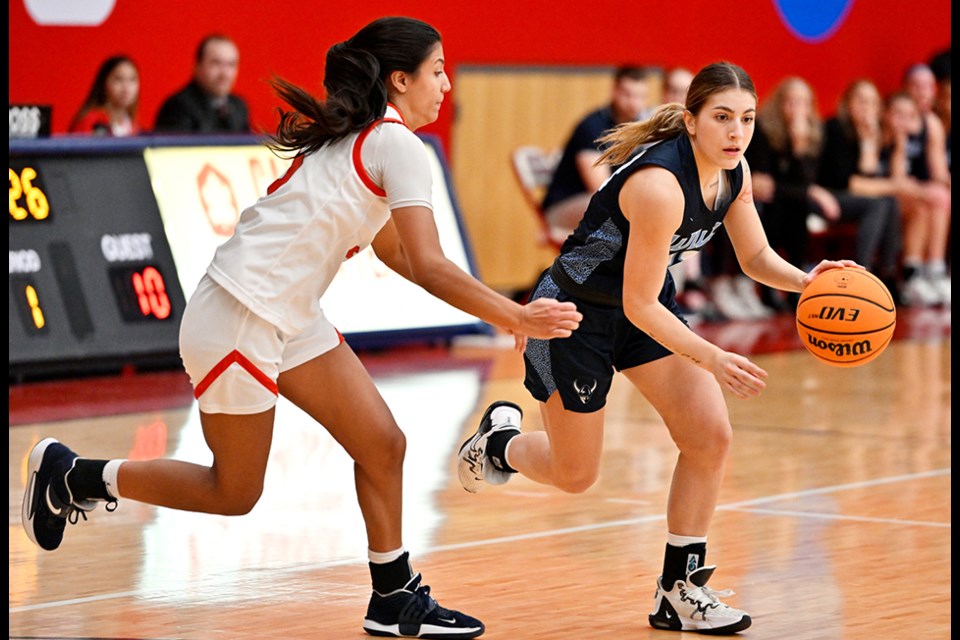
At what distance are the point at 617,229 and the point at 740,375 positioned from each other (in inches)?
32.0

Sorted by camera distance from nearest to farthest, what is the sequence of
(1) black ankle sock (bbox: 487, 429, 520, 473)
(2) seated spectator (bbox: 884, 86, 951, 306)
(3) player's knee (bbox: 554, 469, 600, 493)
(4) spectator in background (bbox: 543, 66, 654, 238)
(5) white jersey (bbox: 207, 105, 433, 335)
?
(5) white jersey (bbox: 207, 105, 433, 335) < (3) player's knee (bbox: 554, 469, 600, 493) < (1) black ankle sock (bbox: 487, 429, 520, 473) < (4) spectator in background (bbox: 543, 66, 654, 238) < (2) seated spectator (bbox: 884, 86, 951, 306)

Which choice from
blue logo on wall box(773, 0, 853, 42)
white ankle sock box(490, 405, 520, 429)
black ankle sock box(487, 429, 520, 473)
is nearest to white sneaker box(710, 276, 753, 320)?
blue logo on wall box(773, 0, 853, 42)

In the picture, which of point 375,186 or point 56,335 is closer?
point 375,186

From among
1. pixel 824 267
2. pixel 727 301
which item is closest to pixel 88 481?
pixel 824 267

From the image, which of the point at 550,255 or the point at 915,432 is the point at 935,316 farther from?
the point at 915,432

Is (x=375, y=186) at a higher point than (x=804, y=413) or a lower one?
higher

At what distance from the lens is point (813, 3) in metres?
17.0

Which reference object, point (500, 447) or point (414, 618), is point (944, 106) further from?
point (414, 618)

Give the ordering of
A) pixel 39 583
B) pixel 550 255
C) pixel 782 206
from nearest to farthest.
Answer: pixel 39 583 < pixel 782 206 < pixel 550 255

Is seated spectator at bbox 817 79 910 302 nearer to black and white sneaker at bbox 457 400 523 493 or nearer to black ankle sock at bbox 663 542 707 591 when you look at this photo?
black and white sneaker at bbox 457 400 523 493

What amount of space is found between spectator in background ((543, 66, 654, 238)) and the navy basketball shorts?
6531mm

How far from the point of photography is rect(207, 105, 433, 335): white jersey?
462cm

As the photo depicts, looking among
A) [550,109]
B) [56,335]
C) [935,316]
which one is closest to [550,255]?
[550,109]

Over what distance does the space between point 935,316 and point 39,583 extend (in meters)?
10.4
